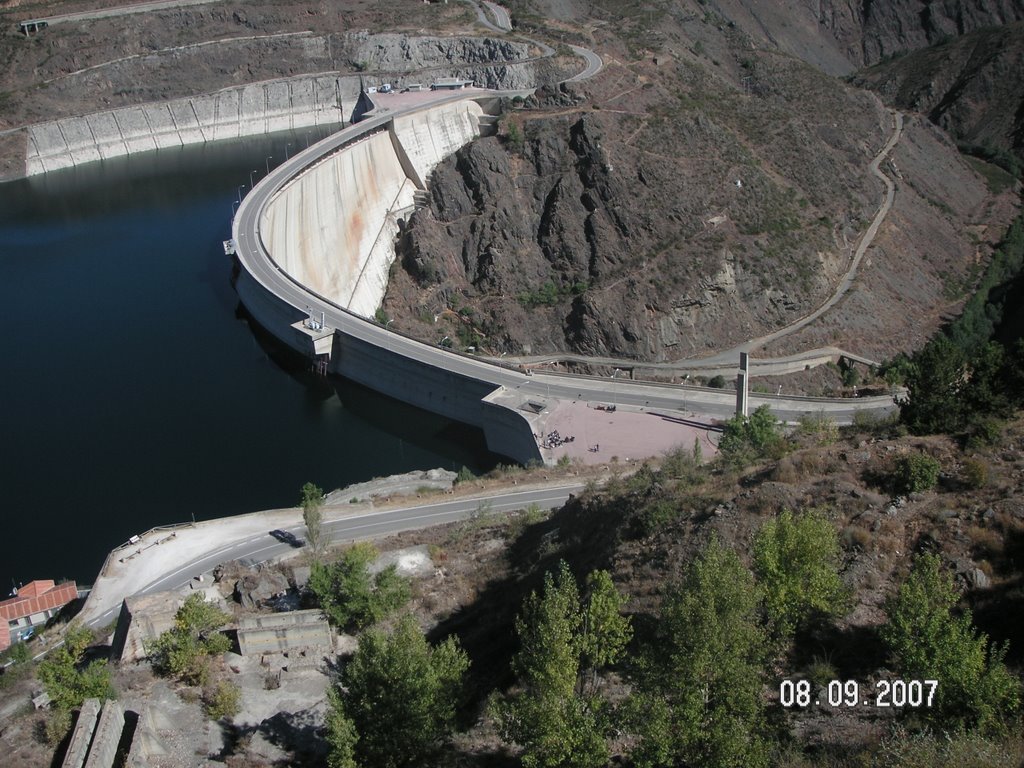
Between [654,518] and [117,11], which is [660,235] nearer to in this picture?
[654,518]

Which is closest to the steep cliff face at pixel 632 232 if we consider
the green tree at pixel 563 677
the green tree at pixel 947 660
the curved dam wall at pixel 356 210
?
the curved dam wall at pixel 356 210

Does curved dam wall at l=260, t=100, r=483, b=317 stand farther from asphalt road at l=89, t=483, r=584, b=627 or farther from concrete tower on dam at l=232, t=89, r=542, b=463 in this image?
asphalt road at l=89, t=483, r=584, b=627

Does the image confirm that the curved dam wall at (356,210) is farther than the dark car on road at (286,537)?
Yes

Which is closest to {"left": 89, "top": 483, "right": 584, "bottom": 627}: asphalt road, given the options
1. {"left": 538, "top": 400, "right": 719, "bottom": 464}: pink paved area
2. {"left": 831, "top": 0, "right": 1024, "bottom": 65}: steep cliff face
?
{"left": 538, "top": 400, "right": 719, "bottom": 464}: pink paved area

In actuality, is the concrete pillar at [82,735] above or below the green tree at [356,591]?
below

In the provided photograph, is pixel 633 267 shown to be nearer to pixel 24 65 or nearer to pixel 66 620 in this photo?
pixel 66 620

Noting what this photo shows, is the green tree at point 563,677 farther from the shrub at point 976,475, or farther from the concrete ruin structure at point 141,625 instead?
the concrete ruin structure at point 141,625

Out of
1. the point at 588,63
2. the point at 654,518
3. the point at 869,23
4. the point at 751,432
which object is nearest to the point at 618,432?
the point at 751,432

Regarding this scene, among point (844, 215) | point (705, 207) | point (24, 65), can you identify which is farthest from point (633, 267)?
point (24, 65)
